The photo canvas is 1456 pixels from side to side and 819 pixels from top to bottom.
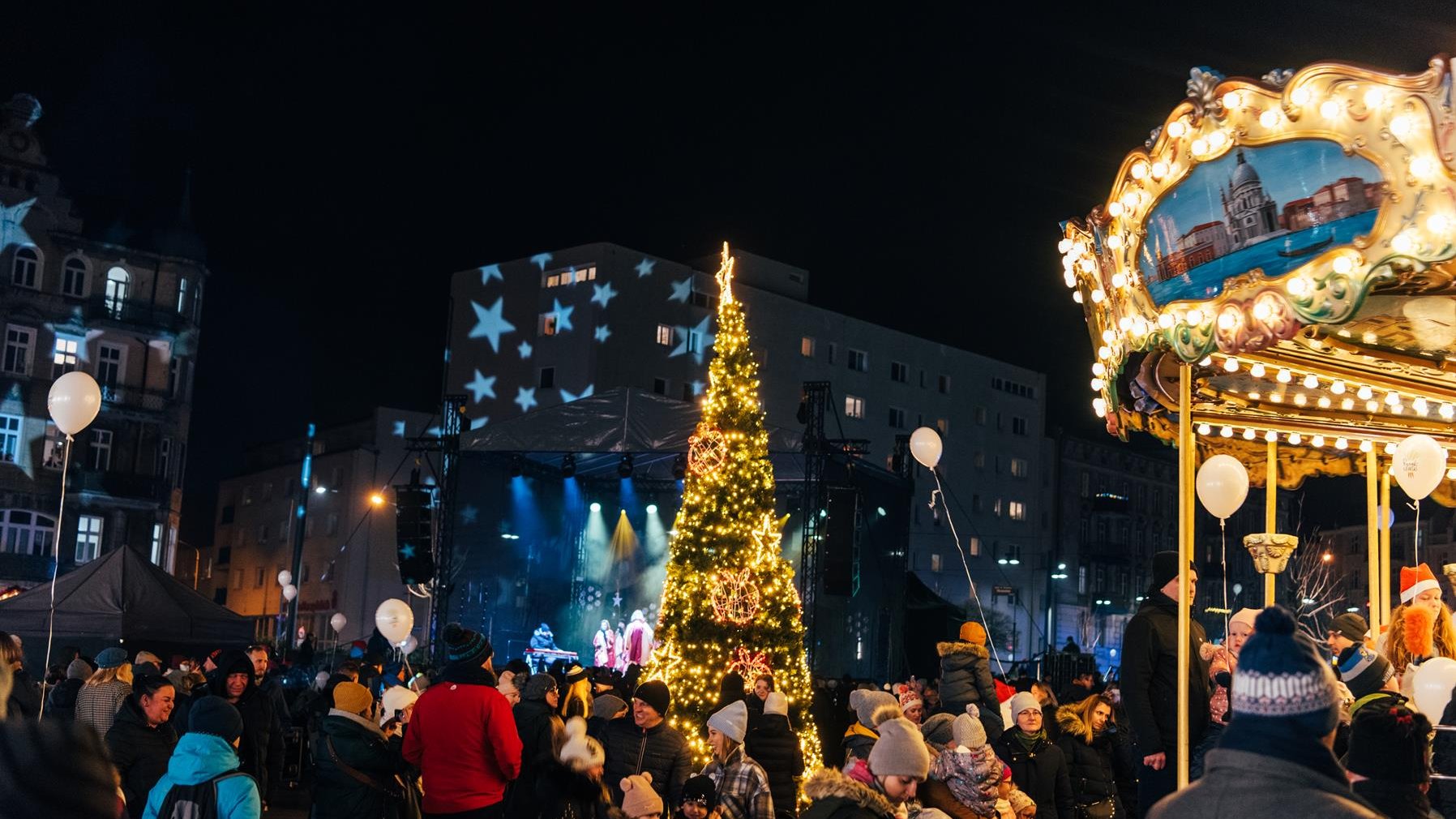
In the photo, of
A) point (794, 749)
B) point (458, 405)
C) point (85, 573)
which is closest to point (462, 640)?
point (794, 749)

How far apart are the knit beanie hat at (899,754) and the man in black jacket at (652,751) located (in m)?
3.50

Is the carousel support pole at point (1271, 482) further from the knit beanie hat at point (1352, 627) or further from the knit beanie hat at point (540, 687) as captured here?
the knit beanie hat at point (540, 687)

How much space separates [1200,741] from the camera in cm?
816

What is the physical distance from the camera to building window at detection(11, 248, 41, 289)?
4559 centimetres

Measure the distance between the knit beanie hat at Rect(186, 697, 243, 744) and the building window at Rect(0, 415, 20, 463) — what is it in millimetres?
43847

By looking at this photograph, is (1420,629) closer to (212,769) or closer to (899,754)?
(899,754)

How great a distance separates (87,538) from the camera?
4588 centimetres

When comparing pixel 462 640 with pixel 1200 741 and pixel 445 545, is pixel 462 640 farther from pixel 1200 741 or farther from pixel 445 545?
pixel 445 545

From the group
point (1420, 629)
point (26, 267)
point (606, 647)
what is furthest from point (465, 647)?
point (26, 267)

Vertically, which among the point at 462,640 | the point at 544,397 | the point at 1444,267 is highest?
the point at 544,397

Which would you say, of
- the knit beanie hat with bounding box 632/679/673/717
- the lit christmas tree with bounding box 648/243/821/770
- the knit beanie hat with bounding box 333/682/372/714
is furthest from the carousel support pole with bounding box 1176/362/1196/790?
the lit christmas tree with bounding box 648/243/821/770

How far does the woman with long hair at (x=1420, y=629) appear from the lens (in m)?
10.3

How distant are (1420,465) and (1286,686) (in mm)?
10157

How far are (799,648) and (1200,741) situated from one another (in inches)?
338
